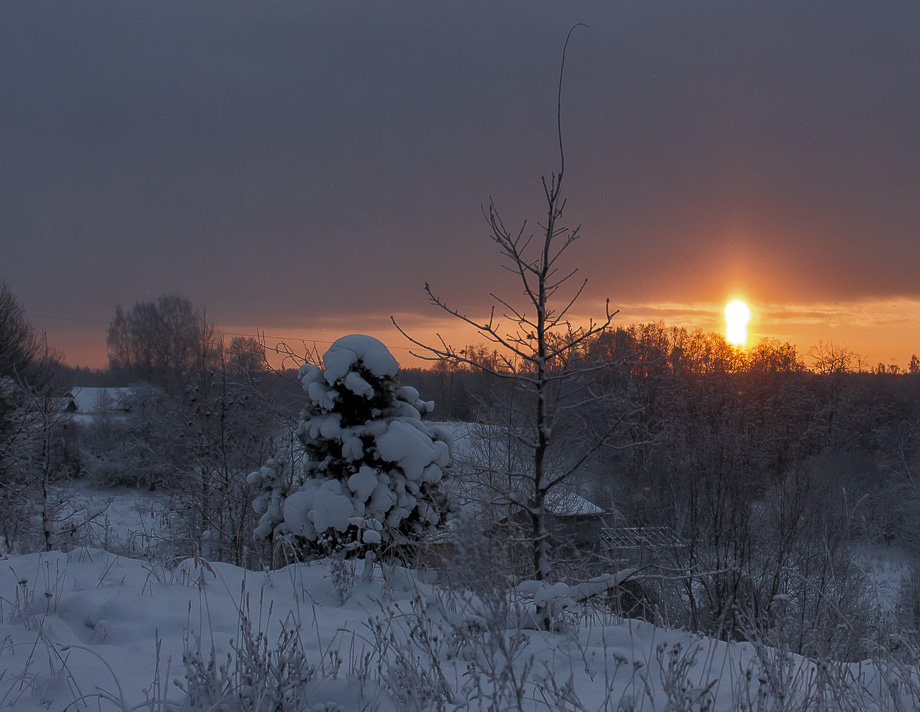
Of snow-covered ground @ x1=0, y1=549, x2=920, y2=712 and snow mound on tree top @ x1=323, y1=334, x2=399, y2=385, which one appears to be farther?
snow mound on tree top @ x1=323, y1=334, x2=399, y2=385

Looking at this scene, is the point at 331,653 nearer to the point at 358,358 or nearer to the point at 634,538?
the point at 634,538

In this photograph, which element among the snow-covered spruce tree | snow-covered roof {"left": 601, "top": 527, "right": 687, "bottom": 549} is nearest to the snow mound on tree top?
the snow-covered spruce tree

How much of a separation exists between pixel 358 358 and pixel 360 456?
4.31 ft

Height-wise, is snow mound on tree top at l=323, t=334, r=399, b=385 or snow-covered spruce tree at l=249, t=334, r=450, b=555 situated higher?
snow mound on tree top at l=323, t=334, r=399, b=385

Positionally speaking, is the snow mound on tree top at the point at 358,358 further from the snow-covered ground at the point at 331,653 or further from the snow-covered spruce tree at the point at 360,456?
the snow-covered ground at the point at 331,653

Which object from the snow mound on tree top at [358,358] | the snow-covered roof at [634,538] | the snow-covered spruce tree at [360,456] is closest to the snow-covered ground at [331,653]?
the snow-covered roof at [634,538]

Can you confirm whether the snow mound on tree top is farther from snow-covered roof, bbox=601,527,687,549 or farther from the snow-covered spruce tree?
snow-covered roof, bbox=601,527,687,549

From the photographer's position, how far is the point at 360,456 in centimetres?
789

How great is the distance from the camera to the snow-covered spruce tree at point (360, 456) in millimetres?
7668

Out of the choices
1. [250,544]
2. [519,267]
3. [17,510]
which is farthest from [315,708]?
[17,510]

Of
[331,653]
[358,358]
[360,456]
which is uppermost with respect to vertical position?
[358,358]

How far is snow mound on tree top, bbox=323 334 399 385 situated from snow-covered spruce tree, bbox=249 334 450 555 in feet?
0.04

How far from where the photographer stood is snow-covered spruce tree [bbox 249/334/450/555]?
7.67 meters

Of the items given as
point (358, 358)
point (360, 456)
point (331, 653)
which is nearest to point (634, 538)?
point (331, 653)
